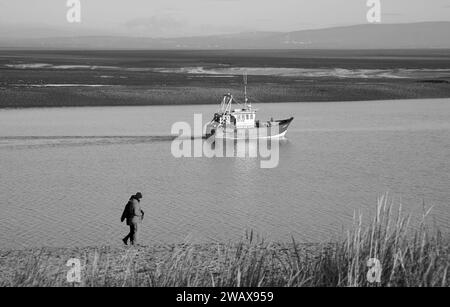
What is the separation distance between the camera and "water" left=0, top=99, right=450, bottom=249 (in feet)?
64.5

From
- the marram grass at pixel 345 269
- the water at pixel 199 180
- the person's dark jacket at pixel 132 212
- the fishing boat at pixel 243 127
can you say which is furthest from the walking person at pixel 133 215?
the fishing boat at pixel 243 127

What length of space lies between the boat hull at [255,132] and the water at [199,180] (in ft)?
3.36

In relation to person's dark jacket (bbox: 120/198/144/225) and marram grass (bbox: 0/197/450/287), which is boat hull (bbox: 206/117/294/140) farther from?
marram grass (bbox: 0/197/450/287)

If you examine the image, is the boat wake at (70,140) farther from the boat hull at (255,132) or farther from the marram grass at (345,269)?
Answer: the marram grass at (345,269)

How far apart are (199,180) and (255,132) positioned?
524 inches

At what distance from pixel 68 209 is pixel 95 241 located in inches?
159

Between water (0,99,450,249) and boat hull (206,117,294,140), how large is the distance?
1026 mm

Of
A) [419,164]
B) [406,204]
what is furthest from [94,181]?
[419,164]

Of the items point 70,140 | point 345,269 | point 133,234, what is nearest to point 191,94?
point 70,140

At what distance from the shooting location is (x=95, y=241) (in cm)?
1817

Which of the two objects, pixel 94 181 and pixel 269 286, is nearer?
pixel 269 286

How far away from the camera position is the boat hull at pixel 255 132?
130 feet

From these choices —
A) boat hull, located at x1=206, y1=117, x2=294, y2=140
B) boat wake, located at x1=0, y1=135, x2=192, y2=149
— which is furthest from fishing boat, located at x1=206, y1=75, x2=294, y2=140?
boat wake, located at x1=0, y1=135, x2=192, y2=149

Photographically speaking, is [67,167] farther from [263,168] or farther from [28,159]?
[263,168]
